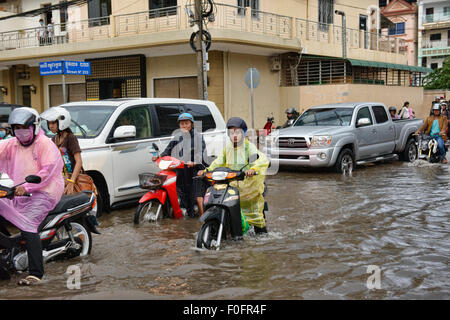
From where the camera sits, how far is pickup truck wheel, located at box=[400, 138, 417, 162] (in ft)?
51.3

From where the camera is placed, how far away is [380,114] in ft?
47.7

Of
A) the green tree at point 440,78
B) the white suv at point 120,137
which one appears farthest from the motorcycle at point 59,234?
the green tree at point 440,78

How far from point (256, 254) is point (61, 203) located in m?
2.22

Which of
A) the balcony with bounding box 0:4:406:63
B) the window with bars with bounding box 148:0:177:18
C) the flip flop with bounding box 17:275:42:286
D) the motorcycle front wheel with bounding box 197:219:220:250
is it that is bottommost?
the flip flop with bounding box 17:275:42:286

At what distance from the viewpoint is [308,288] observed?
4730 mm

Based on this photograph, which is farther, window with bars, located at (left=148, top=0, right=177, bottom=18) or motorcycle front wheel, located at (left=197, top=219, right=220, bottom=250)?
window with bars, located at (left=148, top=0, right=177, bottom=18)

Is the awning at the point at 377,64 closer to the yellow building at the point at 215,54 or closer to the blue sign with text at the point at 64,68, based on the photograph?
the yellow building at the point at 215,54

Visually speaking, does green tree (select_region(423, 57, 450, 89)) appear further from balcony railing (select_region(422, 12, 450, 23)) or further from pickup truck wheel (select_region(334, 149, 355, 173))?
pickup truck wheel (select_region(334, 149, 355, 173))

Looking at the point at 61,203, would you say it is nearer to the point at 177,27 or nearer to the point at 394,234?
the point at 394,234

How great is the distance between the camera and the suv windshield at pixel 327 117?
44.6 ft

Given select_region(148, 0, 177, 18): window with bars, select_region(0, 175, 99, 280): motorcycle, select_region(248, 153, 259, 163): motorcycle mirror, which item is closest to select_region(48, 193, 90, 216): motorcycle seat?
select_region(0, 175, 99, 280): motorcycle

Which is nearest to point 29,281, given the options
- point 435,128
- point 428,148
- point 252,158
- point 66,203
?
point 66,203

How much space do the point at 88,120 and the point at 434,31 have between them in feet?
183
